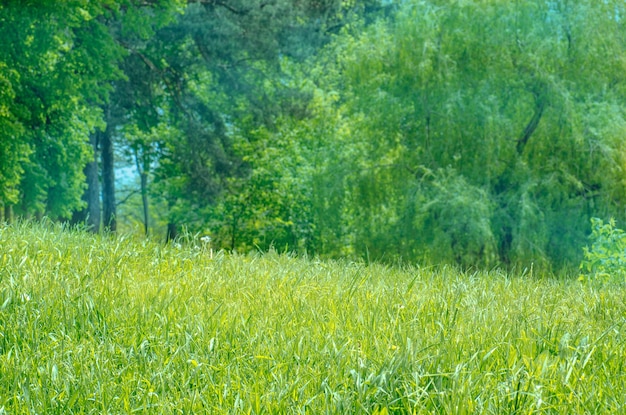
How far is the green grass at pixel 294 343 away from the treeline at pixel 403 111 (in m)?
10.9

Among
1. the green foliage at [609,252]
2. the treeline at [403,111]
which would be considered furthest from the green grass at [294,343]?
the treeline at [403,111]

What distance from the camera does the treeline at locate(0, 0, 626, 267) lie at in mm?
17312

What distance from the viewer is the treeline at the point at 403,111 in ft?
56.8

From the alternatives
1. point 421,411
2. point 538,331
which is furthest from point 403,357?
point 538,331

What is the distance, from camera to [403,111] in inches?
776

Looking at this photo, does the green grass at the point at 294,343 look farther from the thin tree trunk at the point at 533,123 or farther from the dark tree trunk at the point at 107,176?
the dark tree trunk at the point at 107,176

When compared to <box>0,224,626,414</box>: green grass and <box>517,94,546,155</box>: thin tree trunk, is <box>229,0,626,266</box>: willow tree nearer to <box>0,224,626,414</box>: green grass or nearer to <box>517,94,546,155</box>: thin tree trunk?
<box>517,94,546,155</box>: thin tree trunk

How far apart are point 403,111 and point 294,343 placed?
16706 mm

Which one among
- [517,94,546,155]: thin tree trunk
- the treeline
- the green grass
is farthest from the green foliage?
[517,94,546,155]: thin tree trunk

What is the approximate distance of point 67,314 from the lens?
4172 mm

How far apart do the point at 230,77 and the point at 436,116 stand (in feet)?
27.1

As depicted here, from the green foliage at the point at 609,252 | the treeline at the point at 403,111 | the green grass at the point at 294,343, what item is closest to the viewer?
the green grass at the point at 294,343

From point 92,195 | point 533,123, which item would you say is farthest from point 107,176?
point 533,123

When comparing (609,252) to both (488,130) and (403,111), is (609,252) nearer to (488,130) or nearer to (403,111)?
(488,130)
